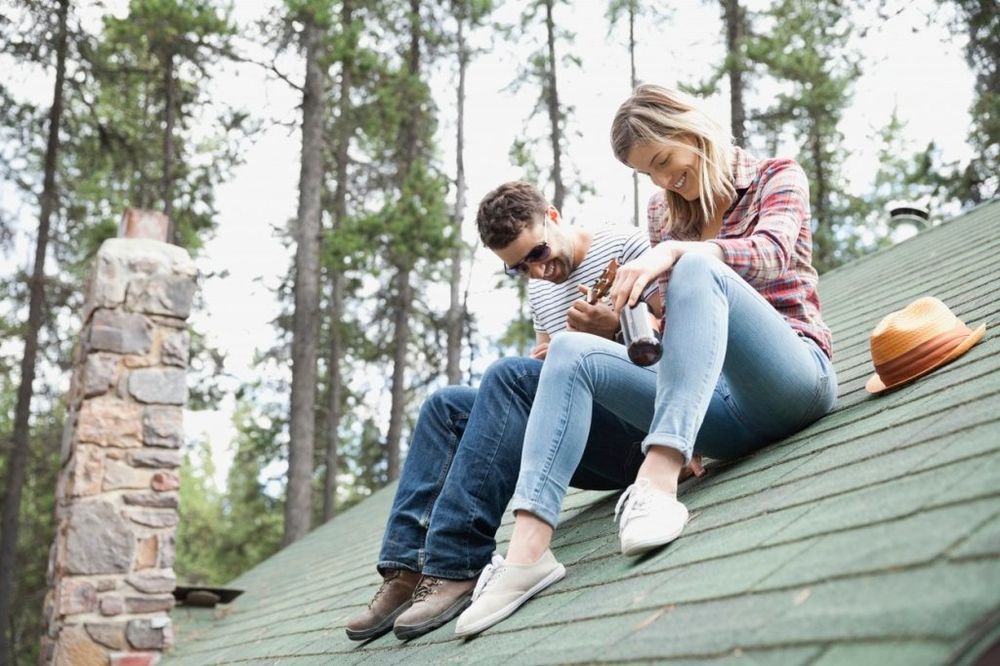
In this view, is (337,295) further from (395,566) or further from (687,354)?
(687,354)

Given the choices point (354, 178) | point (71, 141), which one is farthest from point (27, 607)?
point (354, 178)

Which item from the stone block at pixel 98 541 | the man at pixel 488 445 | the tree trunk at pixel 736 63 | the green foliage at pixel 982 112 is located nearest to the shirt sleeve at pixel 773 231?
the man at pixel 488 445

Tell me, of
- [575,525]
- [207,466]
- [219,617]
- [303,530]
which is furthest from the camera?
[207,466]

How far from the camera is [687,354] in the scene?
190 centimetres

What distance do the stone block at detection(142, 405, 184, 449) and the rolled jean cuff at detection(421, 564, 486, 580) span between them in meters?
2.77

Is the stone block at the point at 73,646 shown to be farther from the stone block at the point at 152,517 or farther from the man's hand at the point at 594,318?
the man's hand at the point at 594,318

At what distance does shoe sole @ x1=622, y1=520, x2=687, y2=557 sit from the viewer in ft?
6.16

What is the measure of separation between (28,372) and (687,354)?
12350 millimetres

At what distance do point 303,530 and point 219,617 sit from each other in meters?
6.75

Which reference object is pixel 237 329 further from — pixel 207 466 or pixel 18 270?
pixel 207 466

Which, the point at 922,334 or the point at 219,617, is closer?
the point at 922,334

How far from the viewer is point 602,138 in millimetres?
18062

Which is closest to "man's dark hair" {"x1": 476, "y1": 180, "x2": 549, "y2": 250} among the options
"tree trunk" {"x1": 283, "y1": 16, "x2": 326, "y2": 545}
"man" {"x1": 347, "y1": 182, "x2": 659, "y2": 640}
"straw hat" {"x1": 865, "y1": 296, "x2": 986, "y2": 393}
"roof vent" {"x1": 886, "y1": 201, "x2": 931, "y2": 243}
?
"man" {"x1": 347, "y1": 182, "x2": 659, "y2": 640}

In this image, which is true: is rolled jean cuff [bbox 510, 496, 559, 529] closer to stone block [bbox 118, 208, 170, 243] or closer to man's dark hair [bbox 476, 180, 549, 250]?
man's dark hair [bbox 476, 180, 549, 250]
